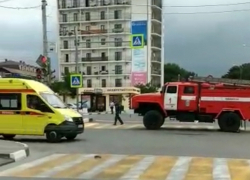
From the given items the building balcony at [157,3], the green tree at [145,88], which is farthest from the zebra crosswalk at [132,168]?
the building balcony at [157,3]

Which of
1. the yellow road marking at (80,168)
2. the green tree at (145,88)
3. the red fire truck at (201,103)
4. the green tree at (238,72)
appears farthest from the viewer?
the green tree at (238,72)

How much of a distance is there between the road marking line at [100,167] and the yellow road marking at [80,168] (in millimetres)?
165

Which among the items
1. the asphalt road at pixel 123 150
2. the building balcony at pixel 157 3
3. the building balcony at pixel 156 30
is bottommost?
the asphalt road at pixel 123 150

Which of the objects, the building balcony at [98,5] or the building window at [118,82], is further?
the building balcony at [98,5]

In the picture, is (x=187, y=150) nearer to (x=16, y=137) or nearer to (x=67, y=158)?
(x=67, y=158)

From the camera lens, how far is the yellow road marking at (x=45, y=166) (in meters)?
11.4

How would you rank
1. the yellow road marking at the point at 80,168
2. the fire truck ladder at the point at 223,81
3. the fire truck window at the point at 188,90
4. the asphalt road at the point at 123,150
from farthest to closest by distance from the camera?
the fire truck window at the point at 188,90, the fire truck ladder at the point at 223,81, the asphalt road at the point at 123,150, the yellow road marking at the point at 80,168

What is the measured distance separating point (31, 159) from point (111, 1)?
87.1 m

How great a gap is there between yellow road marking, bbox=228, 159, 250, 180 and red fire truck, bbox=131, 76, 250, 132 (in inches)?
539

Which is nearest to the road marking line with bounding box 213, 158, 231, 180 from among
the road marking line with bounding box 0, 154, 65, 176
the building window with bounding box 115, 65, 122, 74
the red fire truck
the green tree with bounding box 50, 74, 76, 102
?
the road marking line with bounding box 0, 154, 65, 176

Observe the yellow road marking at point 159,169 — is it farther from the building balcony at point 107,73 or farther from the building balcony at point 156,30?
the building balcony at point 156,30

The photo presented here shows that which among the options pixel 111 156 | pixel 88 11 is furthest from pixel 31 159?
pixel 88 11

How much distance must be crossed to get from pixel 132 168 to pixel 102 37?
8700 centimetres

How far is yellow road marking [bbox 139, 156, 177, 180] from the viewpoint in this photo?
36.1ft
